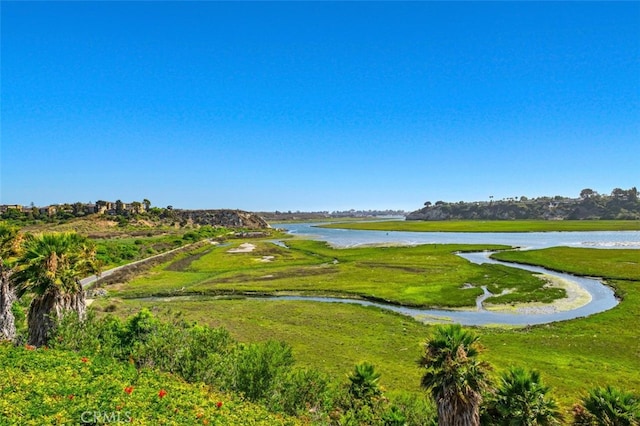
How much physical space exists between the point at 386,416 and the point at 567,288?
47.9 metres

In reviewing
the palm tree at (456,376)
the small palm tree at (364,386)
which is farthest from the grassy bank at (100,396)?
the palm tree at (456,376)

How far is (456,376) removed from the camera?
480 inches

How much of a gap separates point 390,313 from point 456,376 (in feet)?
96.0

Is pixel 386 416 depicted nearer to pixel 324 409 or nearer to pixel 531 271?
pixel 324 409

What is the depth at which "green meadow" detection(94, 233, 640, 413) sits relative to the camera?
83.5 feet

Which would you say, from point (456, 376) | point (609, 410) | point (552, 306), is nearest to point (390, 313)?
point (552, 306)

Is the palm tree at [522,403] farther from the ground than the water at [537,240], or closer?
farther from the ground

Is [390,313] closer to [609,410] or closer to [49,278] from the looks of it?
[609,410]

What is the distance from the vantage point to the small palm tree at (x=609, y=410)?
35.5 ft

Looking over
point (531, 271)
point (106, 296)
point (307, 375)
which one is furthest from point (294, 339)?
point (531, 271)

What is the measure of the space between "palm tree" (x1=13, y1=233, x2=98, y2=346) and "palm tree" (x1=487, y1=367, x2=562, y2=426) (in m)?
17.5

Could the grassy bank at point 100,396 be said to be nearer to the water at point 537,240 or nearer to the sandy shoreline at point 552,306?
the sandy shoreline at point 552,306

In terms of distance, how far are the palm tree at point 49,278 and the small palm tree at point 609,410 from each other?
65.5ft

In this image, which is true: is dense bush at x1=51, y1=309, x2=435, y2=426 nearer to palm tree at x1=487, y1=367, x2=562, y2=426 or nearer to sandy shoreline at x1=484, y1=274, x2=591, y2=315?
palm tree at x1=487, y1=367, x2=562, y2=426
